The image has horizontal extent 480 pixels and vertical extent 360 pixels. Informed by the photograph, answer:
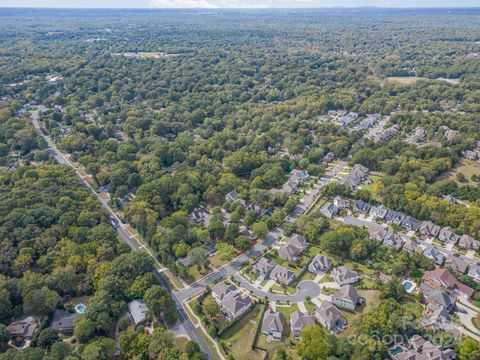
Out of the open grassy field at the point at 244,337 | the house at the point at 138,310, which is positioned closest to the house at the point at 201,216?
the house at the point at 138,310

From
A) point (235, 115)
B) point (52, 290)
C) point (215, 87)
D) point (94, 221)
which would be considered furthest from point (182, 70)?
point (52, 290)

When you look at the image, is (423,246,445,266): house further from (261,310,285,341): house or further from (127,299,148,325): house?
(127,299,148,325): house

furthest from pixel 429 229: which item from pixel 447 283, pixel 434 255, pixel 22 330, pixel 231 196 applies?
pixel 22 330

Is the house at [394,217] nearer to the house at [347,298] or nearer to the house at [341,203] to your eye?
the house at [341,203]

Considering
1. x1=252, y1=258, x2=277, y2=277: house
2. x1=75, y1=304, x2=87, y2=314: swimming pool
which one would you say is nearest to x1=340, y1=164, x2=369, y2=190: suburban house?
x1=252, y1=258, x2=277, y2=277: house

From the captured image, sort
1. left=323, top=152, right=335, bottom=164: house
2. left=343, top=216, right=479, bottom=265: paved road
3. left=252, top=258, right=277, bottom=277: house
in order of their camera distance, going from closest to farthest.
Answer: left=252, top=258, right=277, bottom=277: house < left=343, top=216, right=479, bottom=265: paved road < left=323, top=152, right=335, bottom=164: house

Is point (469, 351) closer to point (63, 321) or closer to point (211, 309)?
point (211, 309)

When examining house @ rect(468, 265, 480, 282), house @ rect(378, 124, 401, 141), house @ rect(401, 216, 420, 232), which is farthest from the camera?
house @ rect(378, 124, 401, 141)
